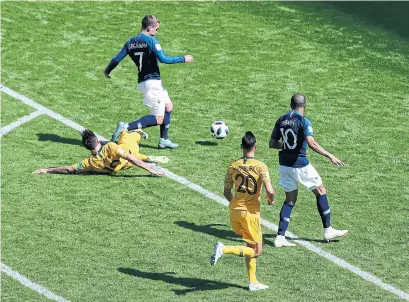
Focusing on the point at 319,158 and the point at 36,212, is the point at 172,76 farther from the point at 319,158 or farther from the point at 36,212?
the point at 36,212

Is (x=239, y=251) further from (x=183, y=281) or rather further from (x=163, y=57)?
(x=163, y=57)

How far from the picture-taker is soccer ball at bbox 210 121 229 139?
68.4ft

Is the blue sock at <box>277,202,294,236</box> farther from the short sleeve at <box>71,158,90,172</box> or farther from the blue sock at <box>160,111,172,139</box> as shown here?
the blue sock at <box>160,111,172,139</box>

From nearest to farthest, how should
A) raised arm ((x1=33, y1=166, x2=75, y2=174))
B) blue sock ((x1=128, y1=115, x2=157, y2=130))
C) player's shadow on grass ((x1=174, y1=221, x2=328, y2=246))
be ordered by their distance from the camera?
1. player's shadow on grass ((x1=174, y1=221, x2=328, y2=246))
2. raised arm ((x1=33, y1=166, x2=75, y2=174))
3. blue sock ((x1=128, y1=115, x2=157, y2=130))

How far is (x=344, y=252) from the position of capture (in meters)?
17.0

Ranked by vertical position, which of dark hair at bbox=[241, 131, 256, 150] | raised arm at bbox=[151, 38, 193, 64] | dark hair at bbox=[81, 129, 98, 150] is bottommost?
dark hair at bbox=[81, 129, 98, 150]

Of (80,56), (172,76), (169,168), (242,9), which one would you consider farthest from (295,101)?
(242,9)

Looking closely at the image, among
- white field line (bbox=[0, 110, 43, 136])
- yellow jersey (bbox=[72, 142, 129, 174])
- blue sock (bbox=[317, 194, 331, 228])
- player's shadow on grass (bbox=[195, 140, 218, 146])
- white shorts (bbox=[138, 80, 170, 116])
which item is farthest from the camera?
white field line (bbox=[0, 110, 43, 136])

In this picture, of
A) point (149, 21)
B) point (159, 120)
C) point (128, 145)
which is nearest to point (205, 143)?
point (159, 120)

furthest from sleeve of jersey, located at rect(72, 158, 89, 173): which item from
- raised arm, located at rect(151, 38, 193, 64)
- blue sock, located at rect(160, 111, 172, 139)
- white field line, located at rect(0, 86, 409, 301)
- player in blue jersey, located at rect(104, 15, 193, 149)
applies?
raised arm, located at rect(151, 38, 193, 64)

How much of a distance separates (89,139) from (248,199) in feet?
14.8

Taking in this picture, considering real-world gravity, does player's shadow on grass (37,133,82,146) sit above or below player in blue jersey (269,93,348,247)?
below

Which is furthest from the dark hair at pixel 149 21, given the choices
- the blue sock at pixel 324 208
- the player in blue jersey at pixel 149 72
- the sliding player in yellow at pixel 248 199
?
the sliding player in yellow at pixel 248 199

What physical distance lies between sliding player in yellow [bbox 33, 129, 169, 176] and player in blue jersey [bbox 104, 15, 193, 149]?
1.27ft
